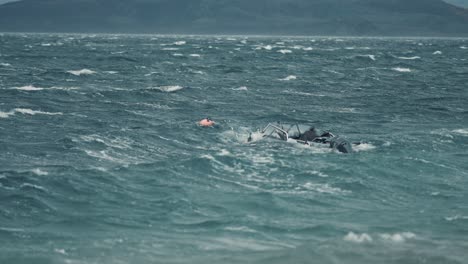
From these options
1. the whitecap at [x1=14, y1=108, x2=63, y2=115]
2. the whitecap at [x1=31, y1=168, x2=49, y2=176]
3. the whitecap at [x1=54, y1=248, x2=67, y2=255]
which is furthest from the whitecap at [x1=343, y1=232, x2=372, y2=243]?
the whitecap at [x1=14, y1=108, x2=63, y2=115]

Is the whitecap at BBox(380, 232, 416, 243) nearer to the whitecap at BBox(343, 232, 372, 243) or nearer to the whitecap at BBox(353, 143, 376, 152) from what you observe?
the whitecap at BBox(343, 232, 372, 243)

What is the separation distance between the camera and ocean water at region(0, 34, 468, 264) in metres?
19.1

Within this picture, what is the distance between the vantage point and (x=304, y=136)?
33.4 metres

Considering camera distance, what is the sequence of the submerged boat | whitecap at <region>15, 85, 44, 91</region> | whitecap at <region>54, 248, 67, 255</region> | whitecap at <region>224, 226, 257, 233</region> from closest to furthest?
whitecap at <region>54, 248, 67, 255</region> < whitecap at <region>224, 226, 257, 233</region> < the submerged boat < whitecap at <region>15, 85, 44, 91</region>

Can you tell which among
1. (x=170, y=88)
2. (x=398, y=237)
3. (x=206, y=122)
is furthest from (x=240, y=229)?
(x=170, y=88)

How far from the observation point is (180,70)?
85500 mm

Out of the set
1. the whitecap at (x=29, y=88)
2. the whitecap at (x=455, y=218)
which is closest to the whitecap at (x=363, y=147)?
the whitecap at (x=455, y=218)

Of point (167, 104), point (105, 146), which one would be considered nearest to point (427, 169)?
point (105, 146)

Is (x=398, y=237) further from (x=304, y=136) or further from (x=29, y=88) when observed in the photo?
(x=29, y=88)

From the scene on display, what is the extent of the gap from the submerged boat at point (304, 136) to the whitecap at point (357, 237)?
1199 centimetres

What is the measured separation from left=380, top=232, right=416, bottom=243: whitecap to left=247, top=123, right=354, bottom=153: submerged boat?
1168 centimetres

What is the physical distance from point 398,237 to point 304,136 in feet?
46.0

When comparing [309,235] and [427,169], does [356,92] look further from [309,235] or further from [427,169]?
[309,235]

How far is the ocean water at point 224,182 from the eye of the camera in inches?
750
